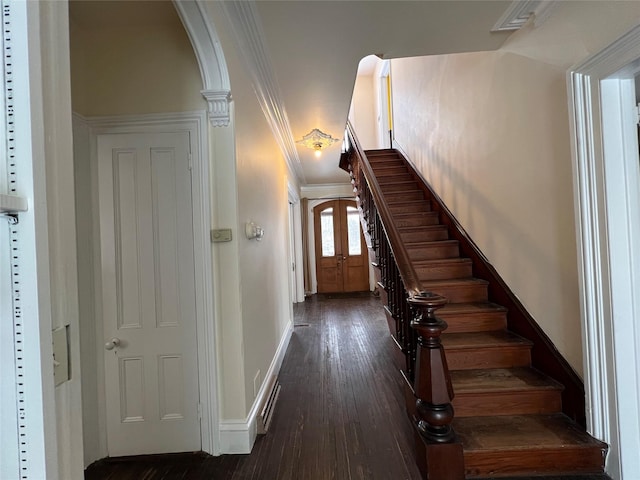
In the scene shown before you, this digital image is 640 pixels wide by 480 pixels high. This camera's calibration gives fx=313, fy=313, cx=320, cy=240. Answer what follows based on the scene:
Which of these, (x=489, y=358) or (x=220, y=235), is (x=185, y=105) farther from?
(x=489, y=358)

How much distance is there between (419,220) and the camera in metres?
3.82

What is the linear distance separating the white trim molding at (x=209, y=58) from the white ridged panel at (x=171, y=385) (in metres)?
1.46

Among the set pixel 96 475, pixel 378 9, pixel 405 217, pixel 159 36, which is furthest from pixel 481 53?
pixel 96 475

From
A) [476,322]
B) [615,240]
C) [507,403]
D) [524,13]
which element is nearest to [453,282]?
Answer: [476,322]

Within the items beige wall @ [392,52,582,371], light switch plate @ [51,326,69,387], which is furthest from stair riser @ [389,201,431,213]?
light switch plate @ [51,326,69,387]

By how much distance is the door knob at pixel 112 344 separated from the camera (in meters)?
1.89

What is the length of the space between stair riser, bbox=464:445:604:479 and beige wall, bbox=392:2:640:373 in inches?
17.9

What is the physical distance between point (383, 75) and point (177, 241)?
21.8 feet

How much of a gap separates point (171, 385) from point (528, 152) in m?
2.80

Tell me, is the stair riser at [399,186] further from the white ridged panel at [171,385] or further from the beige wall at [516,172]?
the white ridged panel at [171,385]

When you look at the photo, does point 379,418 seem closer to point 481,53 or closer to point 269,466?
point 269,466

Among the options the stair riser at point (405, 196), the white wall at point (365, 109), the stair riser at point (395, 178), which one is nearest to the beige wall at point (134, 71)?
the stair riser at point (405, 196)

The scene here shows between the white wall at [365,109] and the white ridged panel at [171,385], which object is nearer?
the white ridged panel at [171,385]

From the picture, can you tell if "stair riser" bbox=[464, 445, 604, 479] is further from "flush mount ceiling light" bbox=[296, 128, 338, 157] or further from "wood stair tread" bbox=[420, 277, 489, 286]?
"flush mount ceiling light" bbox=[296, 128, 338, 157]
